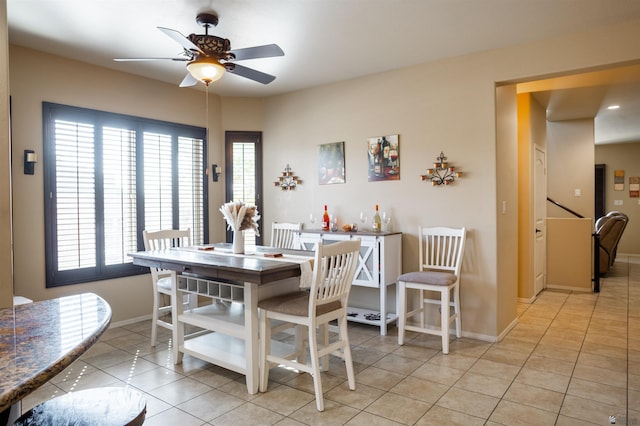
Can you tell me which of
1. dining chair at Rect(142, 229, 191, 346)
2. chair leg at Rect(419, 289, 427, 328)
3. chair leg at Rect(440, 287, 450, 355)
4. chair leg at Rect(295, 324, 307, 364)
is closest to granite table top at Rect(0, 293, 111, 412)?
chair leg at Rect(295, 324, 307, 364)

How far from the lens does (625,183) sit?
946 centimetres

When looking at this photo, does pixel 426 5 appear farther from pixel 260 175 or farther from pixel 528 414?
pixel 260 175

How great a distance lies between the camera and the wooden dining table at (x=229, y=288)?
2775 mm

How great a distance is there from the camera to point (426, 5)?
2.93 metres

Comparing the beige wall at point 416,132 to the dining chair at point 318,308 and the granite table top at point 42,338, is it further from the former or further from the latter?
the granite table top at point 42,338

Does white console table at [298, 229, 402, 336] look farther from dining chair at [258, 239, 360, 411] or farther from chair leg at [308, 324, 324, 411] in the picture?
chair leg at [308, 324, 324, 411]

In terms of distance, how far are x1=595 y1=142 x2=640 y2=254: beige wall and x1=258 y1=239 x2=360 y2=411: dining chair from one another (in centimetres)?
945

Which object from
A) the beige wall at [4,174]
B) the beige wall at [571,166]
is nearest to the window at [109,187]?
the beige wall at [4,174]

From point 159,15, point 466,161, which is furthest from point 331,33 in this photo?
point 466,161

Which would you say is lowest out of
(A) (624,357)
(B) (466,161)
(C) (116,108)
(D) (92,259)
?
(A) (624,357)

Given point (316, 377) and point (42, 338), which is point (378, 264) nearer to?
point (316, 377)

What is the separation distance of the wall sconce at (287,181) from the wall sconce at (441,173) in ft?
5.65

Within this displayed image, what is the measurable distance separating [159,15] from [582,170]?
6642 millimetres

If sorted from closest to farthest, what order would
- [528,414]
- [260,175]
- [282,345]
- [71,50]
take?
[528,414] → [282,345] → [71,50] → [260,175]
